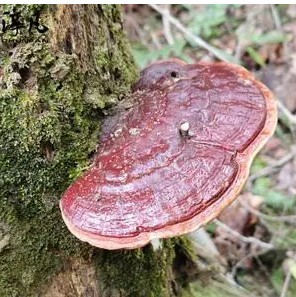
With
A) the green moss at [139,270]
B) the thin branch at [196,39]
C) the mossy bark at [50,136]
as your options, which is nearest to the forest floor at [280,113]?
the thin branch at [196,39]

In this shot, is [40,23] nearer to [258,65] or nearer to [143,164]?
[143,164]

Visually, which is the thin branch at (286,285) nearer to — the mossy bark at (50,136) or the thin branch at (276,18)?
the mossy bark at (50,136)

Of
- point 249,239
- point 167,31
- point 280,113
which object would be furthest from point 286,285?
point 167,31

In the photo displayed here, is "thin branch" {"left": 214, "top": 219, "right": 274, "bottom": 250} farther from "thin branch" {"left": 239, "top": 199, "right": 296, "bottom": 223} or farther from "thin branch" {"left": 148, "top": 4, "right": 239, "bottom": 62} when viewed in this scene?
"thin branch" {"left": 148, "top": 4, "right": 239, "bottom": 62}

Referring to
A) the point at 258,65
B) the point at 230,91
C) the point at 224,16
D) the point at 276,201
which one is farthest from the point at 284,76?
the point at 230,91

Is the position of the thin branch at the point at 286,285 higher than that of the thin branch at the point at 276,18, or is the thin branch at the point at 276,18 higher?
the thin branch at the point at 276,18

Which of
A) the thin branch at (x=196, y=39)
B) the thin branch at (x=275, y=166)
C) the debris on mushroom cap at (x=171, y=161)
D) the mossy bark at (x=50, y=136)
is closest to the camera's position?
the debris on mushroom cap at (x=171, y=161)
